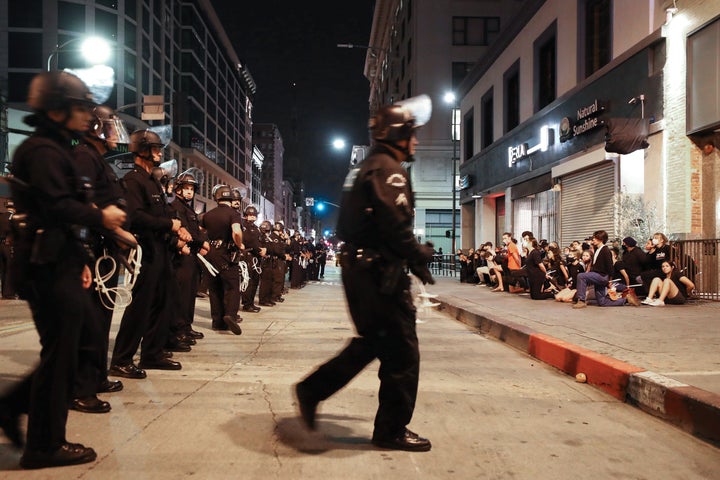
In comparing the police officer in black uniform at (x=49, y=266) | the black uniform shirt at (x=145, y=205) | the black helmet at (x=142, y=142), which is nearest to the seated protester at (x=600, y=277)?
the black uniform shirt at (x=145, y=205)

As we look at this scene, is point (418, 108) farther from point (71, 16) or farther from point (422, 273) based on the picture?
point (71, 16)

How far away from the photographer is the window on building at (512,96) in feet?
83.6

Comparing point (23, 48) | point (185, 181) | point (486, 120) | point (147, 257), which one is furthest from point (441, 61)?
point (147, 257)

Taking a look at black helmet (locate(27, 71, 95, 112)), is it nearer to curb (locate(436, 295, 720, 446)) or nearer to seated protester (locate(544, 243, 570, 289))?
curb (locate(436, 295, 720, 446))

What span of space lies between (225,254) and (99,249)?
13.1 ft

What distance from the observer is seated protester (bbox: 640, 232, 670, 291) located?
12.1m

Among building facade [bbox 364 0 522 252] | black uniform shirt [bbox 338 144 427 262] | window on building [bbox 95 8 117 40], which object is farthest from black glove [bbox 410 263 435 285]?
window on building [bbox 95 8 117 40]

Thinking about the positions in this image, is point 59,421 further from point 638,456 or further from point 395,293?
point 638,456

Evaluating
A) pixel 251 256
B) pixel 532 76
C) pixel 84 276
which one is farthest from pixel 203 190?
pixel 84 276

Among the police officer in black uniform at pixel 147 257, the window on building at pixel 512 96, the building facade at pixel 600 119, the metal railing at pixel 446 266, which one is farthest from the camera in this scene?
the metal railing at pixel 446 266

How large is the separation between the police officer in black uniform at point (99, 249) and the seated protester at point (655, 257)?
33.6 feet

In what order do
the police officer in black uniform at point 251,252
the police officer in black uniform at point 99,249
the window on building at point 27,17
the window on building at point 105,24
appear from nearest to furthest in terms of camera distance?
the police officer in black uniform at point 99,249 → the police officer in black uniform at point 251,252 → the window on building at point 27,17 → the window on building at point 105,24

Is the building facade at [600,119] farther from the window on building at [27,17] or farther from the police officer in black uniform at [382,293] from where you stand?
the window on building at [27,17]

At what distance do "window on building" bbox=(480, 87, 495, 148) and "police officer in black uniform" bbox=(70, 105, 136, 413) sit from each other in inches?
1023
